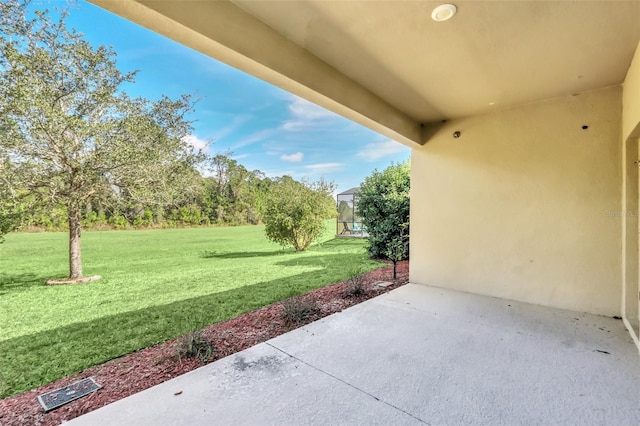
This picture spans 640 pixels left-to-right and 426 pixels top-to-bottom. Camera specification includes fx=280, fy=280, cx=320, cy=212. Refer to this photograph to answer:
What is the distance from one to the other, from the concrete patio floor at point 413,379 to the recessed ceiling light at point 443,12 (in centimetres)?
262

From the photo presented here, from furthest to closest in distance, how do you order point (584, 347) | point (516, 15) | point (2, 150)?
point (2, 150) < point (584, 347) < point (516, 15)

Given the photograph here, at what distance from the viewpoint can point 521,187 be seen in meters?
3.82

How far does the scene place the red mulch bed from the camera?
1.80m

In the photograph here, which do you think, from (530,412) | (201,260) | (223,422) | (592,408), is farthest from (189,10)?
(201,260)

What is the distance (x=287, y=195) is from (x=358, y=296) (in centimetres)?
597

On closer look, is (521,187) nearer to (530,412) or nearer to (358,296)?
(358,296)

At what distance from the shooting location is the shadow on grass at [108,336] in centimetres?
237

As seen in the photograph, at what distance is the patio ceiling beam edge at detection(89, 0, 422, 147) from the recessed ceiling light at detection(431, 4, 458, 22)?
1.07 metres

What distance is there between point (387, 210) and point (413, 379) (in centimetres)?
551

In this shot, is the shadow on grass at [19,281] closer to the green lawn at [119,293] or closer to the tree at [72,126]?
the green lawn at [119,293]

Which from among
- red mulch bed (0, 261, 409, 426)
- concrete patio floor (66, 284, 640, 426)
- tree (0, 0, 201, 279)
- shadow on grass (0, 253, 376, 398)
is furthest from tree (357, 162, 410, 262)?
tree (0, 0, 201, 279)

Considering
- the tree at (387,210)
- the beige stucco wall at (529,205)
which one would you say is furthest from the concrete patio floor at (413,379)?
the tree at (387,210)

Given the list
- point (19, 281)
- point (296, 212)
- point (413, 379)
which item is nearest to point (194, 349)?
point (413, 379)

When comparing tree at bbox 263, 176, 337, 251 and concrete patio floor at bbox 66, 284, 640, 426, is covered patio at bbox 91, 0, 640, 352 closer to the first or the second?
concrete patio floor at bbox 66, 284, 640, 426
